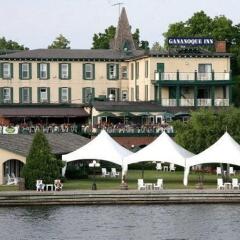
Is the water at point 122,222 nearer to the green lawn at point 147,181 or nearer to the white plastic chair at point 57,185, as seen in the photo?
the white plastic chair at point 57,185

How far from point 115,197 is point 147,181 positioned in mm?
9474

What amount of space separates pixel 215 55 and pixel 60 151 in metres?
34.0

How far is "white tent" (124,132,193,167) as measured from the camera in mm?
70500

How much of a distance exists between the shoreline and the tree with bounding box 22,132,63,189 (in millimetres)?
2082

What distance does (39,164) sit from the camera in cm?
6731

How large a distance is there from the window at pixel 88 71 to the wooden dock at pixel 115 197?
46222 millimetres

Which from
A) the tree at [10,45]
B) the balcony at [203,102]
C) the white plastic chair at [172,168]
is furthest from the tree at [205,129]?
the tree at [10,45]

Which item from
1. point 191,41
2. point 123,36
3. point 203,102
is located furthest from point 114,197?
point 123,36

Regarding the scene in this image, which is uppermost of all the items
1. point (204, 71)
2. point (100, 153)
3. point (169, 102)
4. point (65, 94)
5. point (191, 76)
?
point (204, 71)

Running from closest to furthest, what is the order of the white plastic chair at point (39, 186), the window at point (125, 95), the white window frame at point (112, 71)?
the white plastic chair at point (39, 186), the white window frame at point (112, 71), the window at point (125, 95)

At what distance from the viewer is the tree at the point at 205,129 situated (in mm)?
81938

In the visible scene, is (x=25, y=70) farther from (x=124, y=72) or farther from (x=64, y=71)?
(x=124, y=72)

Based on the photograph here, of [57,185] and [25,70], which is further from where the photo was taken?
[25,70]

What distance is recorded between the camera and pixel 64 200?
64.1 meters
